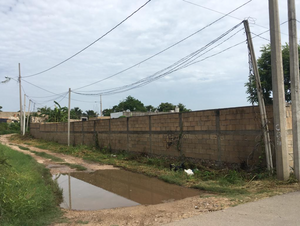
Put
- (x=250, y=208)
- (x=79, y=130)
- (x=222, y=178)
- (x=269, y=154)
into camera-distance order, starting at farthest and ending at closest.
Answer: (x=79, y=130) < (x=222, y=178) < (x=269, y=154) < (x=250, y=208)

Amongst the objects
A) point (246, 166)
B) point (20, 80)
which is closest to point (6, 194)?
point (246, 166)

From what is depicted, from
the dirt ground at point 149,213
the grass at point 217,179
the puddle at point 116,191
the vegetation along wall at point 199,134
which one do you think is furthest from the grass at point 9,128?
the dirt ground at point 149,213

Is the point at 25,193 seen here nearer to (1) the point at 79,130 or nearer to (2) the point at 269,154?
(2) the point at 269,154

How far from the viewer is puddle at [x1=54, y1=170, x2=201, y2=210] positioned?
6781 millimetres

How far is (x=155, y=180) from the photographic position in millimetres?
9219

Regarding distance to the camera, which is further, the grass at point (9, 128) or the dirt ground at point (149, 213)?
the grass at point (9, 128)

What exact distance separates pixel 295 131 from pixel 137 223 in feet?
16.8

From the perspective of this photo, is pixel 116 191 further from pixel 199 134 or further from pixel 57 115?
pixel 57 115

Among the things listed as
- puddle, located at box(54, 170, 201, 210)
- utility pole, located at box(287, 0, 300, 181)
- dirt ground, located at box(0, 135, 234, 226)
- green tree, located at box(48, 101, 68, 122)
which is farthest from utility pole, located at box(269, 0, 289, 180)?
green tree, located at box(48, 101, 68, 122)

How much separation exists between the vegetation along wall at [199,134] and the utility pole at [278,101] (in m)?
0.75

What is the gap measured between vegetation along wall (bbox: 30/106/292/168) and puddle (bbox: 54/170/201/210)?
230 cm

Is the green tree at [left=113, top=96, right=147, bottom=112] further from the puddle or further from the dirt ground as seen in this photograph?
the dirt ground

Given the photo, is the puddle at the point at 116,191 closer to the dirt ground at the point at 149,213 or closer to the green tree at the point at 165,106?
the dirt ground at the point at 149,213

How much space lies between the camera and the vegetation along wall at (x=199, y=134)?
328 inches
